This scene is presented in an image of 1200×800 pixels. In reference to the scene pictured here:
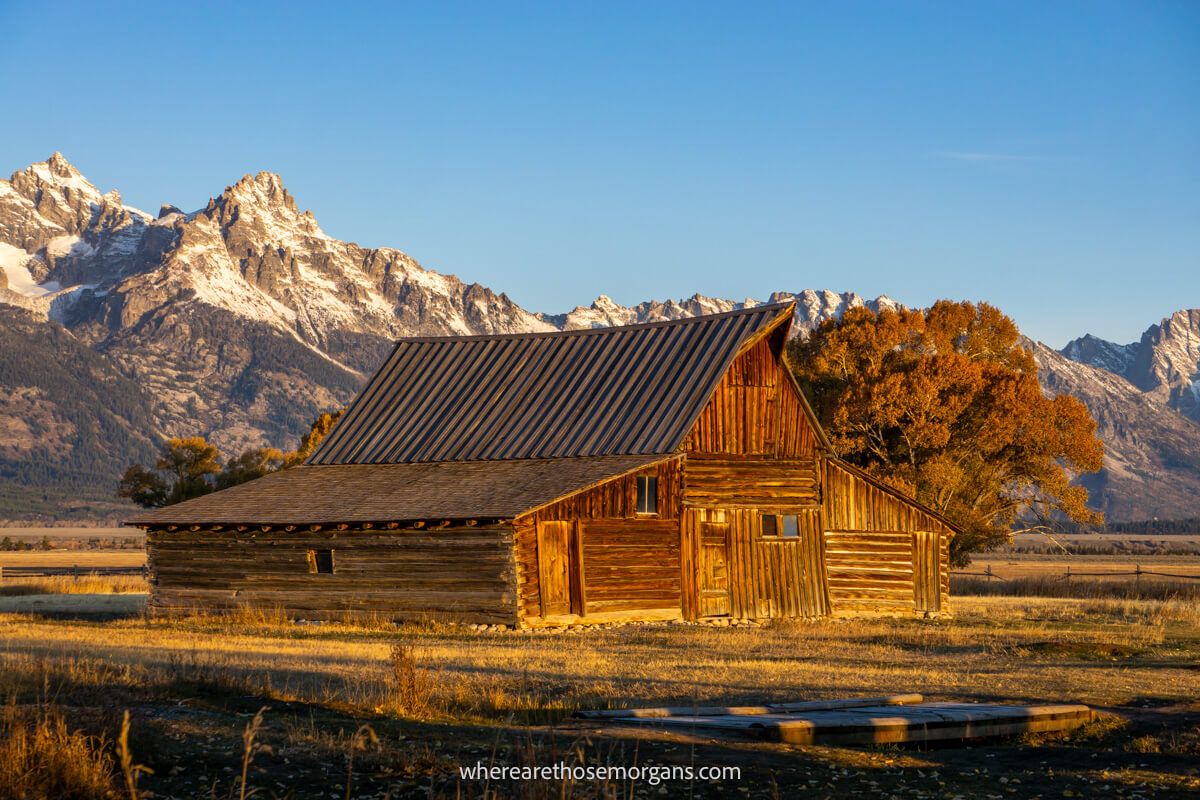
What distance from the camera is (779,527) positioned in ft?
121

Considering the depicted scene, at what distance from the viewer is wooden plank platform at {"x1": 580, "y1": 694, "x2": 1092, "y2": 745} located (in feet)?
41.9

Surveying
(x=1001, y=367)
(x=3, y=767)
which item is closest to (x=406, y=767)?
(x=3, y=767)

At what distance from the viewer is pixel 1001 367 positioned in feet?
160

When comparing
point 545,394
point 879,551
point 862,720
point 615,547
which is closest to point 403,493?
point 615,547

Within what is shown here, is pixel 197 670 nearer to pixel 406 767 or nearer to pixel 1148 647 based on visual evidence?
pixel 406 767

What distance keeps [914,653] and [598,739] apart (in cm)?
1413

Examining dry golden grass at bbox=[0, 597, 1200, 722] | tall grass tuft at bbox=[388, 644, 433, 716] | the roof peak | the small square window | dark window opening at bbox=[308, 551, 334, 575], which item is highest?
the roof peak

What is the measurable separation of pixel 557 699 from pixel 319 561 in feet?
61.9

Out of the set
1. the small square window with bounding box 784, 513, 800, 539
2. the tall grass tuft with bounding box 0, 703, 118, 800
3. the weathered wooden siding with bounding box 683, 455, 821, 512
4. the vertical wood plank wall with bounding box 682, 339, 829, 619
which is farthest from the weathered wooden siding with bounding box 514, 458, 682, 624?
the tall grass tuft with bounding box 0, 703, 118, 800

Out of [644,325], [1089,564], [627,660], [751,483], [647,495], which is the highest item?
[644,325]

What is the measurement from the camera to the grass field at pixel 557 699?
11.0 m

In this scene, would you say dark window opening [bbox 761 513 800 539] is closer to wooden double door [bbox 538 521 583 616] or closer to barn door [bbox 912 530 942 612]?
barn door [bbox 912 530 942 612]

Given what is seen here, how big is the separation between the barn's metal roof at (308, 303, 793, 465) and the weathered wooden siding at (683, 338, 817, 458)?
58cm

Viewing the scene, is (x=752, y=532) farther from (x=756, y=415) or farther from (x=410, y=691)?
(x=410, y=691)
